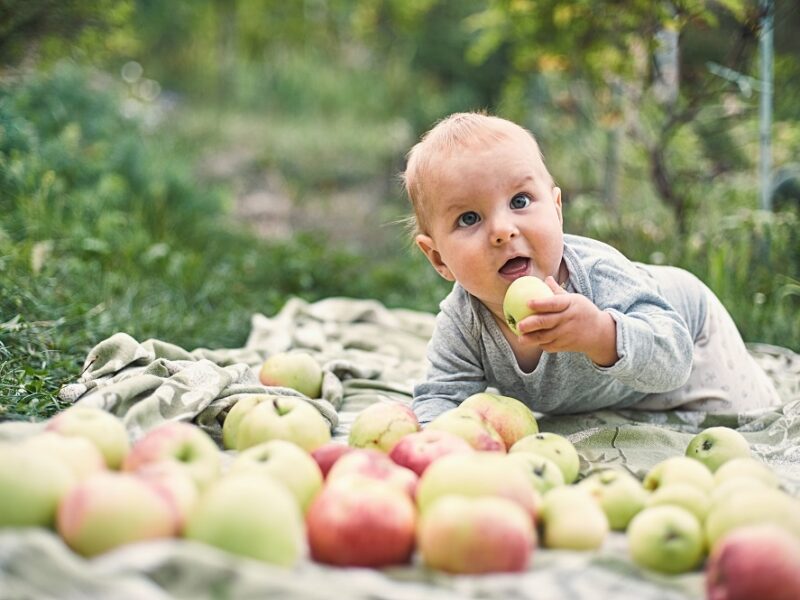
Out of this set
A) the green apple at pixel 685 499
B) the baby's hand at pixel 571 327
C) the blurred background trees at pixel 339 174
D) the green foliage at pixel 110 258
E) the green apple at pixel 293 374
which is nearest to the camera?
the green apple at pixel 685 499

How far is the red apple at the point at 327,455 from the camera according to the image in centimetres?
216

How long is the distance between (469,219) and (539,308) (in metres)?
0.46

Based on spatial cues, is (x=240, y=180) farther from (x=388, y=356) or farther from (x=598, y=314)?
(x=598, y=314)

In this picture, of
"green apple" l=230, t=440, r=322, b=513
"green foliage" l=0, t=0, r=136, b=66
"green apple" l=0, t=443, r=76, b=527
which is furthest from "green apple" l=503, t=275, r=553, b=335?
"green foliage" l=0, t=0, r=136, b=66

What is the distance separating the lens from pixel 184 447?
6.38 feet

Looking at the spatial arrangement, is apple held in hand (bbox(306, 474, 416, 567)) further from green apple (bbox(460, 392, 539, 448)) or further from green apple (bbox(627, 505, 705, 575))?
green apple (bbox(460, 392, 539, 448))

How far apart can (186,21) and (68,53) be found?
5.02 m

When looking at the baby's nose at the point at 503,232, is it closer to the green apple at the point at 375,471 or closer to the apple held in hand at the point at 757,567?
the green apple at the point at 375,471

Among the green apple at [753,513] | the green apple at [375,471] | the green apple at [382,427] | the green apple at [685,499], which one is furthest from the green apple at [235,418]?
the green apple at [753,513]

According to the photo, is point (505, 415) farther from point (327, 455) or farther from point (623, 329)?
point (327, 455)

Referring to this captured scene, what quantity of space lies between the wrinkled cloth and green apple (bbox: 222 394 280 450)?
139mm

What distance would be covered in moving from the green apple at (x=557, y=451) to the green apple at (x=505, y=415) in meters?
→ 0.24

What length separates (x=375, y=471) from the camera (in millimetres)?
1931

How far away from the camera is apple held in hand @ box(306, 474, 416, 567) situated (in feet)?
5.47
